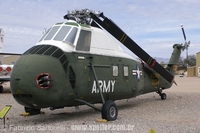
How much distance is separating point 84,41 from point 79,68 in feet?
3.61

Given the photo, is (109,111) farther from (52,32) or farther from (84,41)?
(52,32)

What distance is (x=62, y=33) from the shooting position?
9.37 metres

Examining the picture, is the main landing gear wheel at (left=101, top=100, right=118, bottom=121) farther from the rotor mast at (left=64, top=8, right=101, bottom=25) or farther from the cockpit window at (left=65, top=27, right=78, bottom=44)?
the rotor mast at (left=64, top=8, right=101, bottom=25)

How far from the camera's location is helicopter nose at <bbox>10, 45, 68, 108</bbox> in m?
A: 7.91

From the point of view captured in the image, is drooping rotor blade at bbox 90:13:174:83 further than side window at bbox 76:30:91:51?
Yes

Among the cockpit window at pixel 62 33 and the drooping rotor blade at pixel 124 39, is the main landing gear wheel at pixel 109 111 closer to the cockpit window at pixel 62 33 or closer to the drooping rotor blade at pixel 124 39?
the cockpit window at pixel 62 33

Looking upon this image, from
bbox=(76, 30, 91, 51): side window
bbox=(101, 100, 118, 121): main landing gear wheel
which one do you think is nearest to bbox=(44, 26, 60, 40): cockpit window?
bbox=(76, 30, 91, 51): side window

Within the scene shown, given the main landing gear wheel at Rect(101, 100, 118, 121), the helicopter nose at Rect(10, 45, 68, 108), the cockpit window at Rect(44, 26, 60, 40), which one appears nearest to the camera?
the helicopter nose at Rect(10, 45, 68, 108)

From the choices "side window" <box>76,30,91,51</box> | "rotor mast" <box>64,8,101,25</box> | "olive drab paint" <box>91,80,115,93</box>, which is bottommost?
"olive drab paint" <box>91,80,115,93</box>

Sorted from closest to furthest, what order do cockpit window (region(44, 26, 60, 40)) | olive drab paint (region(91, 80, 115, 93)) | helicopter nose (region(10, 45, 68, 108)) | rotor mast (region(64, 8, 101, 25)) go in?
helicopter nose (region(10, 45, 68, 108)) < cockpit window (region(44, 26, 60, 40)) < olive drab paint (region(91, 80, 115, 93)) < rotor mast (region(64, 8, 101, 25))

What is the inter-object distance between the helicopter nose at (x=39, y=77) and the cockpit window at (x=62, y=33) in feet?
2.49

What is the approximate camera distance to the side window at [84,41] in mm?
9409

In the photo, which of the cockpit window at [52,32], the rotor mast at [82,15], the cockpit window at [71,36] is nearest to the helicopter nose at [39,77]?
the cockpit window at [71,36]

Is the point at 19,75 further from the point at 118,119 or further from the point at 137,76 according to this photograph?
the point at 137,76
